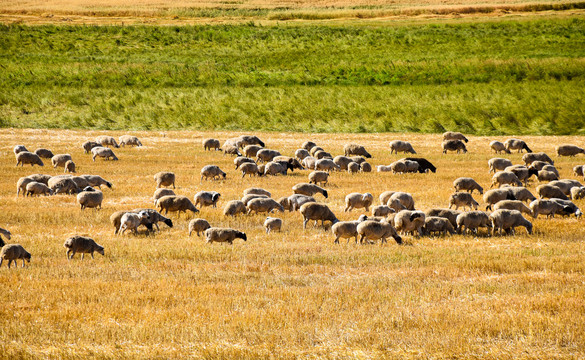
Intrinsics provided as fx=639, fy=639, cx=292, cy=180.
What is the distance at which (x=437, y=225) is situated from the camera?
17.1 metres

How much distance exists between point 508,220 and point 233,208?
25.4ft

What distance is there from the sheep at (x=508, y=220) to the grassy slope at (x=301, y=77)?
107 ft

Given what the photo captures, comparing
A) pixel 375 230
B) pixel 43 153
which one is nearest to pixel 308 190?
pixel 375 230

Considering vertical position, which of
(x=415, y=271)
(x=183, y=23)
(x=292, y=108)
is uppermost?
(x=183, y=23)

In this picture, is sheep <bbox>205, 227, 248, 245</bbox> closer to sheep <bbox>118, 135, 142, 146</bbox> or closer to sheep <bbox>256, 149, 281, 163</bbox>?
sheep <bbox>256, 149, 281, 163</bbox>

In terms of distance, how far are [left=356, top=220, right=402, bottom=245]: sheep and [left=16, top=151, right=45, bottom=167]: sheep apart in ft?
59.8

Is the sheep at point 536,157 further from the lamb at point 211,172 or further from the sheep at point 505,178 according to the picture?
the lamb at point 211,172

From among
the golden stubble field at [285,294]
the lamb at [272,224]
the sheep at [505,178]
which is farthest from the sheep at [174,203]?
the sheep at [505,178]

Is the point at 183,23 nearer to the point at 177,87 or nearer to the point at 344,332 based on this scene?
the point at 177,87

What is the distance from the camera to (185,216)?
19.5 meters

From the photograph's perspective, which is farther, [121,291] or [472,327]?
[121,291]

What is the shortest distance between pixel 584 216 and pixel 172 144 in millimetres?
26160

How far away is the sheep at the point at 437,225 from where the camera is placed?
56.0 ft

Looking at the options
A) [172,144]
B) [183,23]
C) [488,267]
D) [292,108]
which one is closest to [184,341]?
[488,267]
